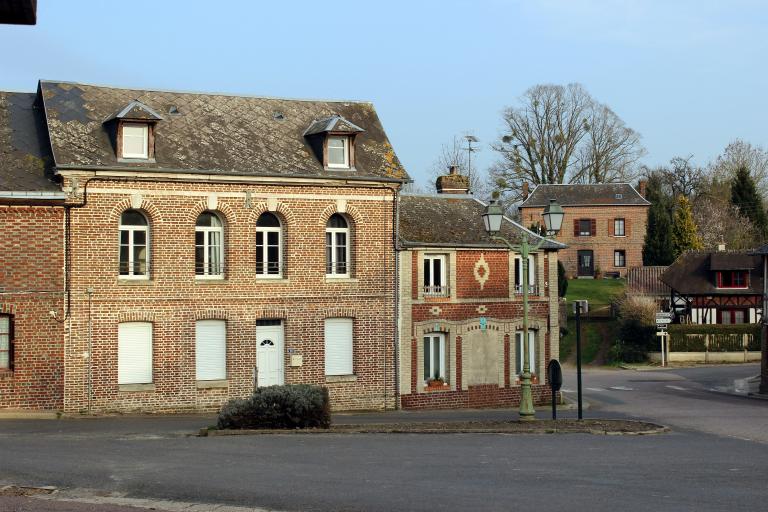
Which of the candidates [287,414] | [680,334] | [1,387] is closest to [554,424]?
[287,414]

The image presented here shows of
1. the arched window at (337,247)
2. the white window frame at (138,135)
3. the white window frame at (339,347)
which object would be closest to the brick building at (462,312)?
the white window frame at (339,347)

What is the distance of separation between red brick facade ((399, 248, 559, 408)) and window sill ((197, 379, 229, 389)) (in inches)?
212

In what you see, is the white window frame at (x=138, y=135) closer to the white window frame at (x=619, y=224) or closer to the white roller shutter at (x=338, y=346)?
the white roller shutter at (x=338, y=346)

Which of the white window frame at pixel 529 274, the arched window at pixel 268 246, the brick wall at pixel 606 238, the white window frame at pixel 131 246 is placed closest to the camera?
the white window frame at pixel 131 246

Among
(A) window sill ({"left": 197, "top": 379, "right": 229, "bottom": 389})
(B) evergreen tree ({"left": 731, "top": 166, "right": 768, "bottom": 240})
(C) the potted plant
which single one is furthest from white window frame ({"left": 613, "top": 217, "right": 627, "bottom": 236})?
(A) window sill ({"left": 197, "top": 379, "right": 229, "bottom": 389})

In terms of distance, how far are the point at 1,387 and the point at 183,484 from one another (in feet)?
45.6

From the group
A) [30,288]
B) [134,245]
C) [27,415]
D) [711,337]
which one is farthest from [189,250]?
[711,337]

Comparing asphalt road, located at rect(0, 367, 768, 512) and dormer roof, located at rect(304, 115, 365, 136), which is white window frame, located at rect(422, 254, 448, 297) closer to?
dormer roof, located at rect(304, 115, 365, 136)

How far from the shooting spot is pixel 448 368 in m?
33.4

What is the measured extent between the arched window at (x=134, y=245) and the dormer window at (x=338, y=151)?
5800mm

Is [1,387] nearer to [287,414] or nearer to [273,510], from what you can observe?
[287,414]

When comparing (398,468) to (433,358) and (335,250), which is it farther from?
(433,358)

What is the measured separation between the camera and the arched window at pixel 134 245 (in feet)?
95.1

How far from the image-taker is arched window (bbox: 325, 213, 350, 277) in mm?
31745
